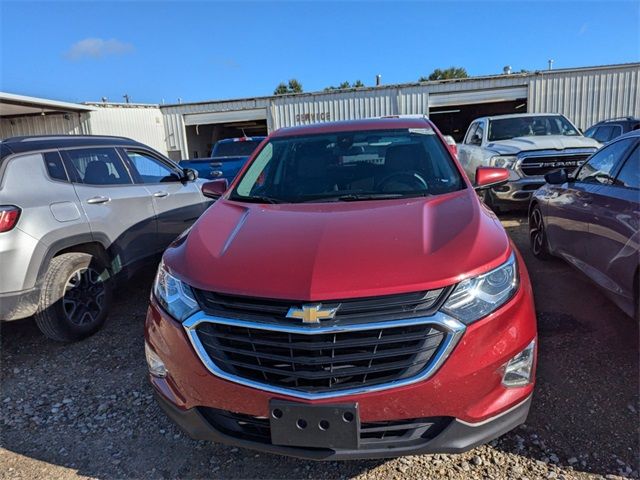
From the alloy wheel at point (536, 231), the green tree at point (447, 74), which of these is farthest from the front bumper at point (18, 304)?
the green tree at point (447, 74)

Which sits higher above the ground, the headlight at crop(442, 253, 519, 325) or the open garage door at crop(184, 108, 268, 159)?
the open garage door at crop(184, 108, 268, 159)

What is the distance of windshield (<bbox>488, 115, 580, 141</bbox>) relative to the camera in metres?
8.55

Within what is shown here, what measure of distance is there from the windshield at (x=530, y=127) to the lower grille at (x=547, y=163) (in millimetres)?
1504

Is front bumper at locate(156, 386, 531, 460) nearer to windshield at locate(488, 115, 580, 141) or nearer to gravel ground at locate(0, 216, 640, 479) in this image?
gravel ground at locate(0, 216, 640, 479)

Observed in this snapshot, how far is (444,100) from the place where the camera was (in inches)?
756

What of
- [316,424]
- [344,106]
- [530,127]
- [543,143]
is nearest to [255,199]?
[316,424]

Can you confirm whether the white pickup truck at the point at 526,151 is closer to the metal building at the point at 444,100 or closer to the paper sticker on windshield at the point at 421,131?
the paper sticker on windshield at the point at 421,131

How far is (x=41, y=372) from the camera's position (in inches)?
138

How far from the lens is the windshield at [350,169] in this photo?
10.0ft

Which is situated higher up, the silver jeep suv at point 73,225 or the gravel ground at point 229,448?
the silver jeep suv at point 73,225

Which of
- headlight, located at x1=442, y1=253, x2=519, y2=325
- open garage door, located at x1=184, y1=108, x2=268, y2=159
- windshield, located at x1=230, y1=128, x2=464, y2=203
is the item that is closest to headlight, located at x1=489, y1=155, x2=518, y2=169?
windshield, located at x1=230, y1=128, x2=464, y2=203

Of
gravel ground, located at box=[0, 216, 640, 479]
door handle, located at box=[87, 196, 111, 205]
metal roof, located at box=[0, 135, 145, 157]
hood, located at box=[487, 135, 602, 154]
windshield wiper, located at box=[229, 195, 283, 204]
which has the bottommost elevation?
gravel ground, located at box=[0, 216, 640, 479]

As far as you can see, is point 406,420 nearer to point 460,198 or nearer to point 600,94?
point 460,198

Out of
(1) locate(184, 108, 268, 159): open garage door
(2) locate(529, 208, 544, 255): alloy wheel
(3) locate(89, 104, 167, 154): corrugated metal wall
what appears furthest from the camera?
(1) locate(184, 108, 268, 159): open garage door
